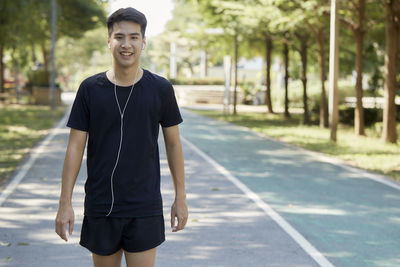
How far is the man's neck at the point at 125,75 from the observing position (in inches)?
146

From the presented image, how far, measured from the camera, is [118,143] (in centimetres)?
369

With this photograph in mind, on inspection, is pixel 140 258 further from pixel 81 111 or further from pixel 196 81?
pixel 196 81

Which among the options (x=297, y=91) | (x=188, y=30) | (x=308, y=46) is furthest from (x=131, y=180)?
(x=297, y=91)

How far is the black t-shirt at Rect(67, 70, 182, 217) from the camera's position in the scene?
369 cm

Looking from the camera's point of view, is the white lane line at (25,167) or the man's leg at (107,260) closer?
the man's leg at (107,260)

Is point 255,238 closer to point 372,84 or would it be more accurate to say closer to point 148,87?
point 148,87

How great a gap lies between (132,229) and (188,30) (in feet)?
105

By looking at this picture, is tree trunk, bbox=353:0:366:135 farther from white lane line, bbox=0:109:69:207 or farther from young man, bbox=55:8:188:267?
young man, bbox=55:8:188:267

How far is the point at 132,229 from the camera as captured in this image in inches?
146

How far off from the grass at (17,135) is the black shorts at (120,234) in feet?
26.6

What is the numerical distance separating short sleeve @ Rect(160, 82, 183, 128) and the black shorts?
520 mm

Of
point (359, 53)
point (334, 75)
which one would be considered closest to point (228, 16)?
point (359, 53)

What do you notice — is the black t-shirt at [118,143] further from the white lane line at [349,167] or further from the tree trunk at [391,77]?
the tree trunk at [391,77]

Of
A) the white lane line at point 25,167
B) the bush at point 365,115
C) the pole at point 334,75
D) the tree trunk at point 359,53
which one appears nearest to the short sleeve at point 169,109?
the white lane line at point 25,167
